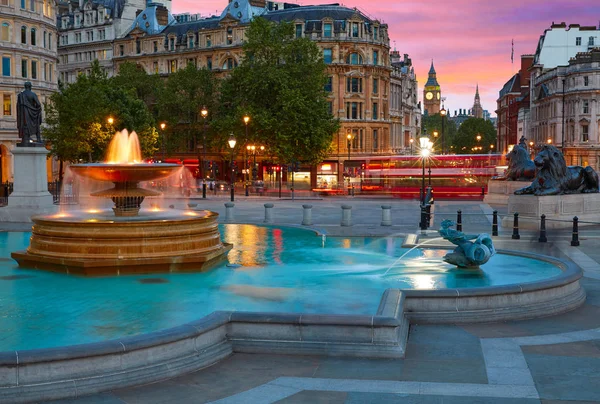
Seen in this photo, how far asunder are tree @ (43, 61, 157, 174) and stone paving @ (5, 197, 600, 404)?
51.2 meters

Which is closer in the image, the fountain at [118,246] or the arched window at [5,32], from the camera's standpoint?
the fountain at [118,246]

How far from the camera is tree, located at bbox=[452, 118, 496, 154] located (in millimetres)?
161750

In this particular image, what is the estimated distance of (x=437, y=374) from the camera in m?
10.2

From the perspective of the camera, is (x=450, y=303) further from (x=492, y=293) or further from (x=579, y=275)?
(x=579, y=275)

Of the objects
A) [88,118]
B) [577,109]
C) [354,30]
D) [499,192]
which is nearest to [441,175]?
[499,192]

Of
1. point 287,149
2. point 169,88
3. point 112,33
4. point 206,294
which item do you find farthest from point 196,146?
point 206,294

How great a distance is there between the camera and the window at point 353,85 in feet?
269

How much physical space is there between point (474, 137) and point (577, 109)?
2566 inches

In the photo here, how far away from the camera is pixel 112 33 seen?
96.2 metres

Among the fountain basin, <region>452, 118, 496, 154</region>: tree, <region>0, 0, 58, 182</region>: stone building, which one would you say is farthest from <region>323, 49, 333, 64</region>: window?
<region>452, 118, 496, 154</region>: tree

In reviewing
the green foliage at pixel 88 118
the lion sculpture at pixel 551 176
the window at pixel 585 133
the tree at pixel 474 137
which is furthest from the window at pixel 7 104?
the tree at pixel 474 137

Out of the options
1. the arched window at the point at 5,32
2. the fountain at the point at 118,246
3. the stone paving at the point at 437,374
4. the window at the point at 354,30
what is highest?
the window at the point at 354,30

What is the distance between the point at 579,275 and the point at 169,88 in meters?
68.1

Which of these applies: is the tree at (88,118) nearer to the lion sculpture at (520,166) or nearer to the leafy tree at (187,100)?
the leafy tree at (187,100)
